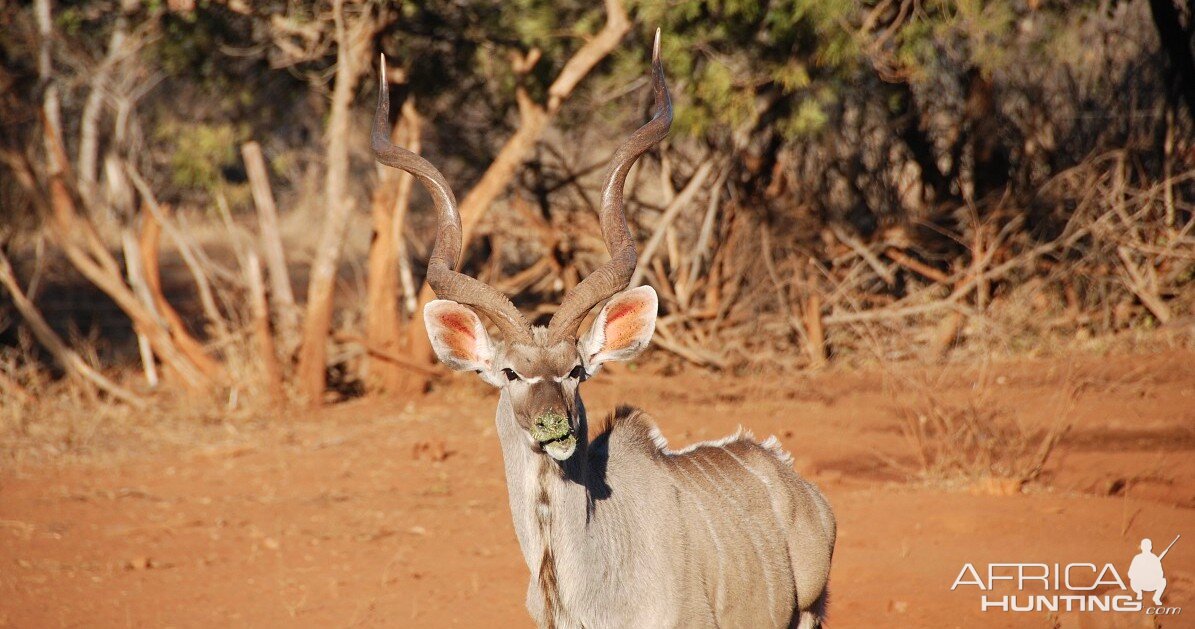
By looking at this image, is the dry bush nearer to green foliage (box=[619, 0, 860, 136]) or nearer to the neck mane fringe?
green foliage (box=[619, 0, 860, 136])

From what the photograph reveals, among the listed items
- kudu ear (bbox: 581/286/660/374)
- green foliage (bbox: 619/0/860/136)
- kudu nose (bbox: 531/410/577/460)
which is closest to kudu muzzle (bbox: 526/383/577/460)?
kudu nose (bbox: 531/410/577/460)

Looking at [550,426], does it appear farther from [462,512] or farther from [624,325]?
[462,512]

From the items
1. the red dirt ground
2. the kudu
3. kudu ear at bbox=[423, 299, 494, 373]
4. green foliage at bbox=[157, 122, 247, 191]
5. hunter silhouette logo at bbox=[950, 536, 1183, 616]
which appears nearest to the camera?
the kudu

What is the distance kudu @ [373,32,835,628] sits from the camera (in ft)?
10.5

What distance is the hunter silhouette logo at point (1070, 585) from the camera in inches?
178

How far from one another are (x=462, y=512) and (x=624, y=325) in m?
3.33

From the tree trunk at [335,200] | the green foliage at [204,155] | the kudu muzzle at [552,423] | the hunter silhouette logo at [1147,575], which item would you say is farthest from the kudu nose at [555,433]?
the green foliage at [204,155]

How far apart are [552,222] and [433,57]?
5.79ft

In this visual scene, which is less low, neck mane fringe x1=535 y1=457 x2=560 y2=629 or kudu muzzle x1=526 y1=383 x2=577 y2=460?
kudu muzzle x1=526 y1=383 x2=577 y2=460

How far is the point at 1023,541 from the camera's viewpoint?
529cm

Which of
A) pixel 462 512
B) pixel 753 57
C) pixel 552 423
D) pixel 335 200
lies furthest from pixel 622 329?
pixel 753 57

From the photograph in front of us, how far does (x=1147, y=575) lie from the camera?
184 inches

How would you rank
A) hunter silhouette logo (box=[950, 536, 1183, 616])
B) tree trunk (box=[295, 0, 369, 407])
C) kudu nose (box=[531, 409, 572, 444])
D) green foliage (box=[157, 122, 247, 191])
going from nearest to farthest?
kudu nose (box=[531, 409, 572, 444])
hunter silhouette logo (box=[950, 536, 1183, 616])
tree trunk (box=[295, 0, 369, 407])
green foliage (box=[157, 122, 247, 191])

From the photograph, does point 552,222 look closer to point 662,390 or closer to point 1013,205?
point 662,390
